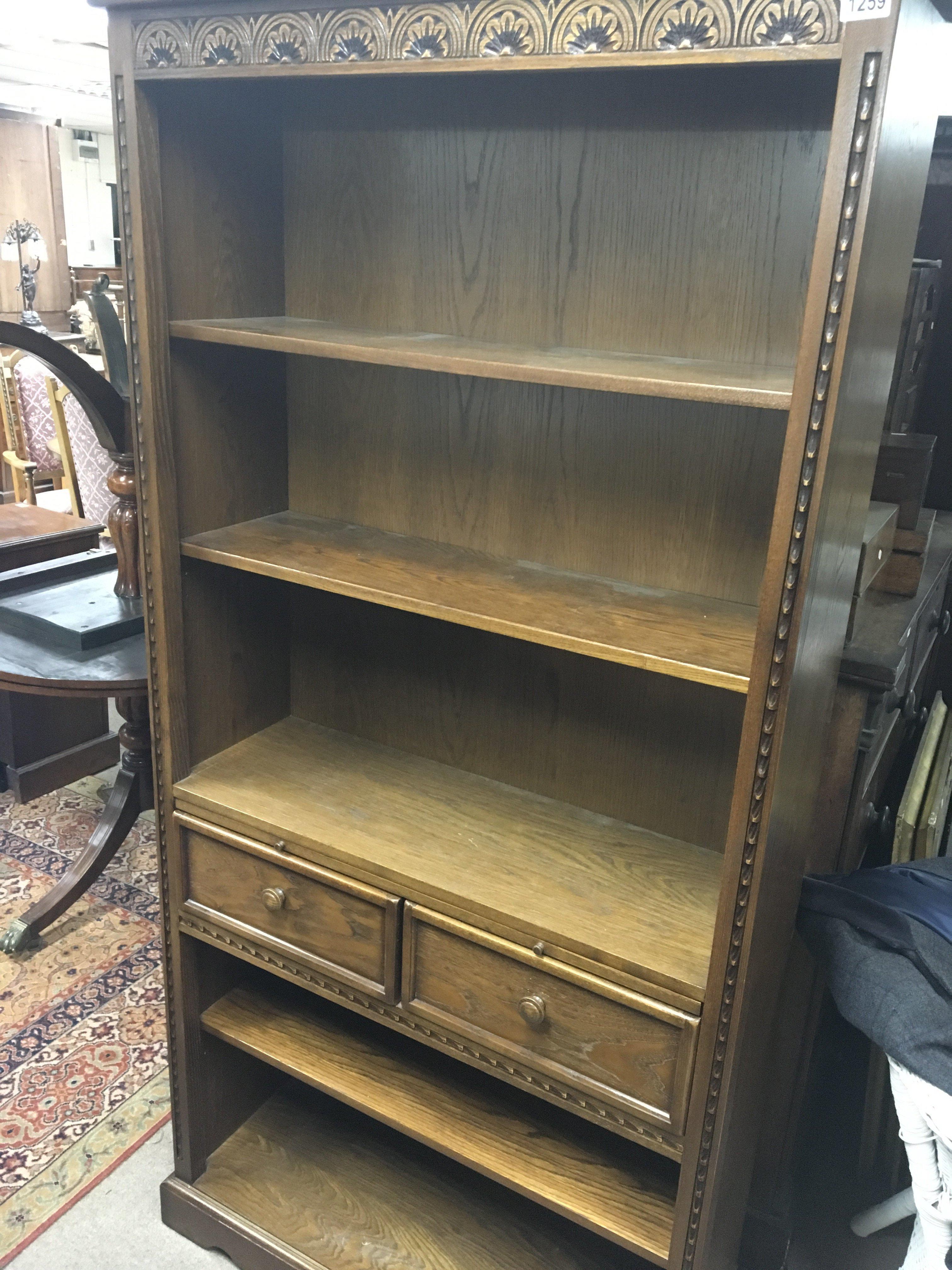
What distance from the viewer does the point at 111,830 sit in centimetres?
235

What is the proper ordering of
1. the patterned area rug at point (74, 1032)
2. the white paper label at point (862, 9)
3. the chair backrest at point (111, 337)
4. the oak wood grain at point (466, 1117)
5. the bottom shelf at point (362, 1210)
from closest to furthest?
the white paper label at point (862, 9) < the oak wood grain at point (466, 1117) < the bottom shelf at point (362, 1210) < the patterned area rug at point (74, 1032) < the chair backrest at point (111, 337)

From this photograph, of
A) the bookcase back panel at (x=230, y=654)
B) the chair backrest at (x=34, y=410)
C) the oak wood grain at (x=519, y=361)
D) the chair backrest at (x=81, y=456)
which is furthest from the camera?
the chair backrest at (x=34, y=410)

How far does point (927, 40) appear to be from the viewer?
0.98 metres

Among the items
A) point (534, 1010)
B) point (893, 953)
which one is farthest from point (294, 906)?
point (893, 953)

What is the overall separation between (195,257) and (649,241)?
0.57m

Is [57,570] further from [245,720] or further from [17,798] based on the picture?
[245,720]

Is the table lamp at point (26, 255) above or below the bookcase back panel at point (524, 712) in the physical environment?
above

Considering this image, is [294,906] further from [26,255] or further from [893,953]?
[26,255]

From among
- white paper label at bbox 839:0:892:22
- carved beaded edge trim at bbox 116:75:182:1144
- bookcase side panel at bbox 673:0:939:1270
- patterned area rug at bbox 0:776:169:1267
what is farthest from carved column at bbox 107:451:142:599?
white paper label at bbox 839:0:892:22

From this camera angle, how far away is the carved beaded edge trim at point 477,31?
32.9 inches

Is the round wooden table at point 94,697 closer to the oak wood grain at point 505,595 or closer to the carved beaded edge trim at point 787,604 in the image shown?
the oak wood grain at point 505,595

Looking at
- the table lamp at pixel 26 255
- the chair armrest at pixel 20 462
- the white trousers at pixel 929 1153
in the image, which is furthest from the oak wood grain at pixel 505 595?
the table lamp at pixel 26 255


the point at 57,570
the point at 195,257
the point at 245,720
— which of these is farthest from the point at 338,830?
the point at 57,570

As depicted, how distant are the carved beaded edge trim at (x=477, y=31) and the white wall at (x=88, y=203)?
39.1ft
